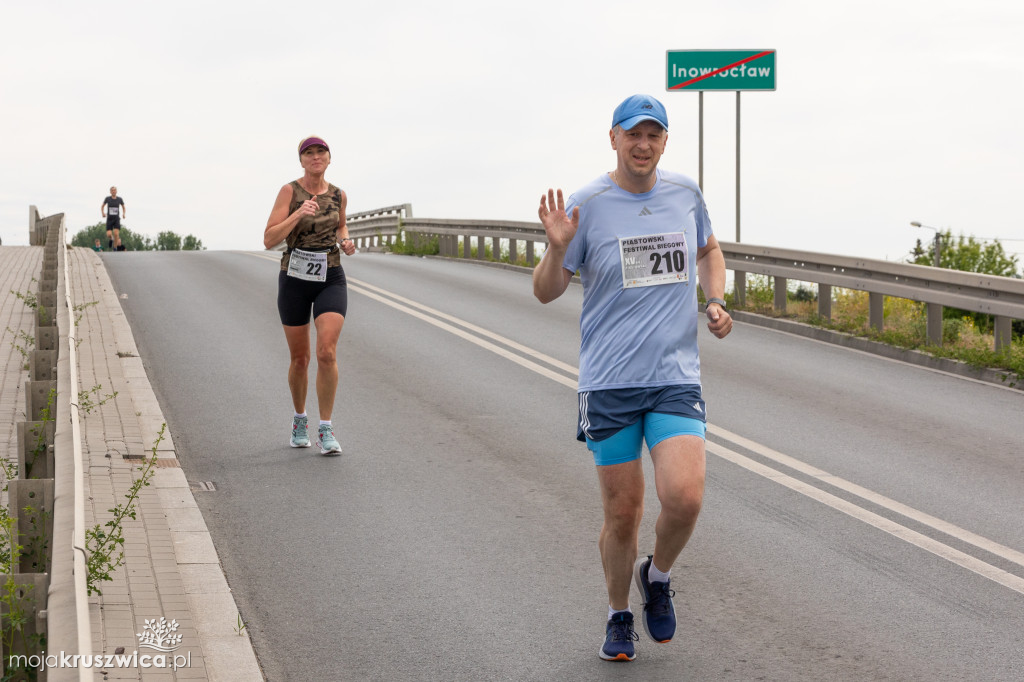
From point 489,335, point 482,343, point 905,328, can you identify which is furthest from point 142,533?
point 905,328

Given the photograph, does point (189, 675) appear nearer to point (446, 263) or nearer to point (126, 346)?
point (126, 346)

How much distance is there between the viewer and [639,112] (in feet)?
15.7

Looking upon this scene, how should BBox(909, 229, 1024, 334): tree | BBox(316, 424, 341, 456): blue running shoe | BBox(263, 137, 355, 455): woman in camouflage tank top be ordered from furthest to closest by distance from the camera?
1. BBox(909, 229, 1024, 334): tree
2. BBox(316, 424, 341, 456): blue running shoe
3. BBox(263, 137, 355, 455): woman in camouflage tank top

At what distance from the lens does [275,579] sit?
6.03 metres

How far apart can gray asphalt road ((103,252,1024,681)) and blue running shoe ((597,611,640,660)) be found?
0.17 feet

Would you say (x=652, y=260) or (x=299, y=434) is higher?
(x=652, y=260)

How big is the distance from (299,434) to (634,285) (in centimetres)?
473

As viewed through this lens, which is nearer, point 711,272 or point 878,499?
point 711,272

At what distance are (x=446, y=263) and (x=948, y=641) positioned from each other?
2322 centimetres

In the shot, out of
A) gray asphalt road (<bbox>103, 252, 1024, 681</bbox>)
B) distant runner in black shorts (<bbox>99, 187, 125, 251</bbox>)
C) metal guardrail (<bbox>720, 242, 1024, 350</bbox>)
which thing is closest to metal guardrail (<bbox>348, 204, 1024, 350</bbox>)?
metal guardrail (<bbox>720, 242, 1024, 350</bbox>)

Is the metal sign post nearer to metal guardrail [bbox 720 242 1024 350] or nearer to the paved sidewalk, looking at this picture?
metal guardrail [bbox 720 242 1024 350]

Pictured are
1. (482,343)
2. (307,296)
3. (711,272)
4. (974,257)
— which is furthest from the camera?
(974,257)

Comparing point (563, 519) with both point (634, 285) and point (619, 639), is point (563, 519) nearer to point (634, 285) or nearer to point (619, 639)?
point (619, 639)

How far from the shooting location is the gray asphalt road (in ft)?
16.8
